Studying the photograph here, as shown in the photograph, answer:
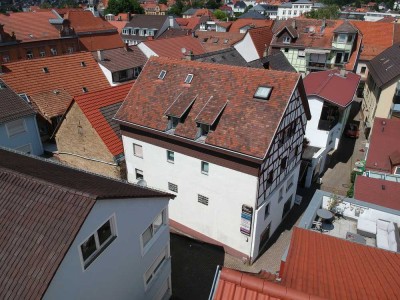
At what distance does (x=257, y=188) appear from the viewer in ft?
57.9

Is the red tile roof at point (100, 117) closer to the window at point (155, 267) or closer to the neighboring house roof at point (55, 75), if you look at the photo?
the window at point (155, 267)

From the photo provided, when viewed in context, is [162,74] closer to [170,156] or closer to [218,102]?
[218,102]

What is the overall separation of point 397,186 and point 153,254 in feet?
49.1

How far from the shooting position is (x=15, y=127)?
27328mm

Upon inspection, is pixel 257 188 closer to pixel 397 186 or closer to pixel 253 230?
pixel 253 230

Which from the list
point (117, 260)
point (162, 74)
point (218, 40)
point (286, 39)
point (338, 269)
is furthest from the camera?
point (218, 40)

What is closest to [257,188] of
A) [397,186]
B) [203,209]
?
[203,209]

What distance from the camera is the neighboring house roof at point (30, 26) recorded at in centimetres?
5269

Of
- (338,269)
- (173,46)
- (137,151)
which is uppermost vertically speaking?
(173,46)

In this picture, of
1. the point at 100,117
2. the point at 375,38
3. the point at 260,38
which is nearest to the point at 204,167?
the point at 100,117

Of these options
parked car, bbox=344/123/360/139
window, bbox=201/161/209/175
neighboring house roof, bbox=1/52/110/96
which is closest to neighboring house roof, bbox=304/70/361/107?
parked car, bbox=344/123/360/139

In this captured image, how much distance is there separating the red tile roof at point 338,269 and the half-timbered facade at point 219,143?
6272 millimetres

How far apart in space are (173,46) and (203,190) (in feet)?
113

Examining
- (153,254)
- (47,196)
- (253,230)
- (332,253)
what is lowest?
(253,230)
